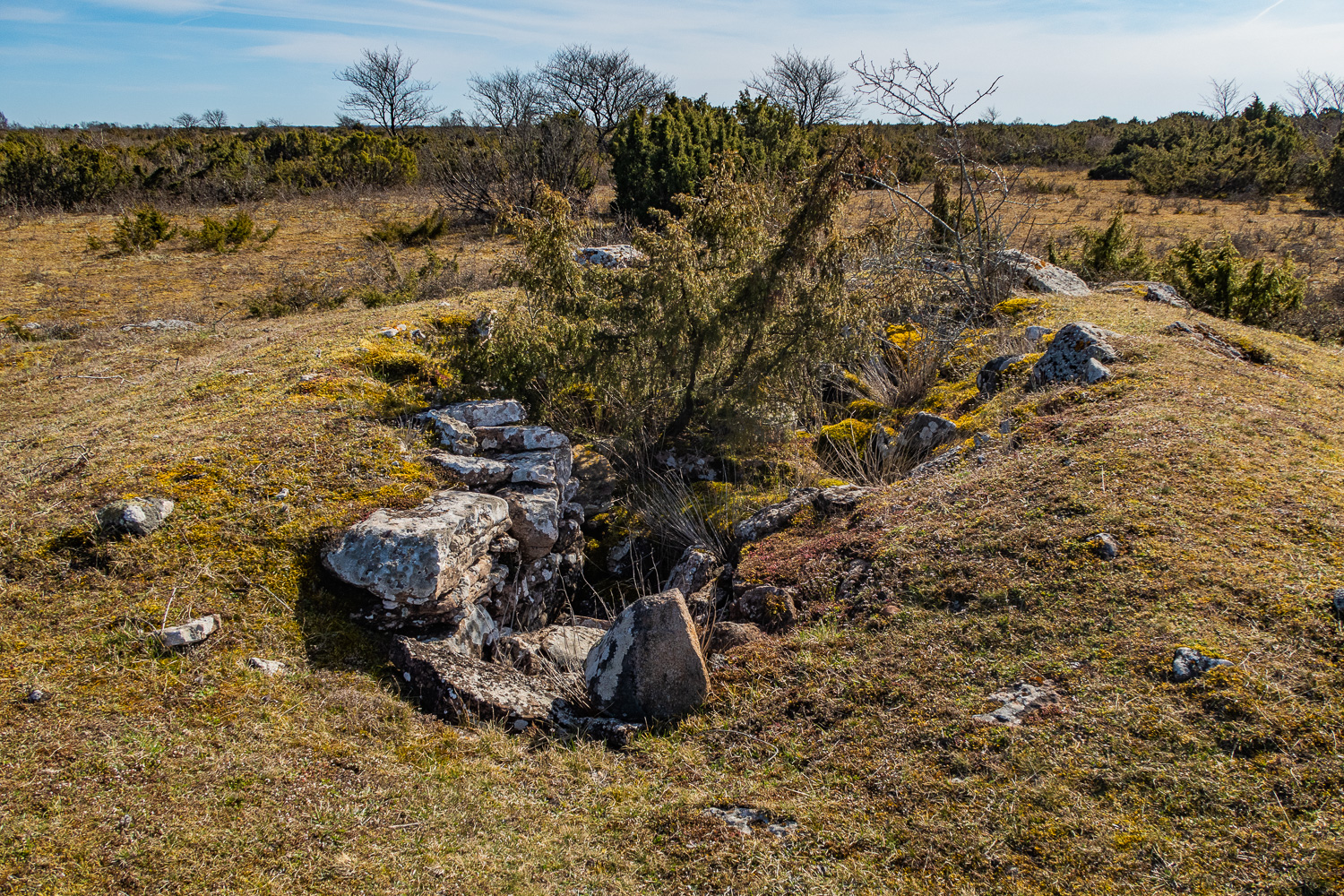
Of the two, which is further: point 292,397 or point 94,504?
point 292,397

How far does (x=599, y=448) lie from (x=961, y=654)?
144 inches

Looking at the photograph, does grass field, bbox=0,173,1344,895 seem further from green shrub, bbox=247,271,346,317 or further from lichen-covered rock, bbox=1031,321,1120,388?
green shrub, bbox=247,271,346,317

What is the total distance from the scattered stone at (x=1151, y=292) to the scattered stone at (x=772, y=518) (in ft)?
20.6

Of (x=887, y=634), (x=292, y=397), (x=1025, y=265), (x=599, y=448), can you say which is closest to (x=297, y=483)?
(x=292, y=397)

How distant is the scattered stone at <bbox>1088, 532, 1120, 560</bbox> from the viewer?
10.7 ft

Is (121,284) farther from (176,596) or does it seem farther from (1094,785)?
(1094,785)

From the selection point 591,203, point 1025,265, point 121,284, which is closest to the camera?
point 1025,265

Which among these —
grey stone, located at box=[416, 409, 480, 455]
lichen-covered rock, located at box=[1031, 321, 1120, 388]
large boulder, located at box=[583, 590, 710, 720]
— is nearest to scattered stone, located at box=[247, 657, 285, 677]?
large boulder, located at box=[583, 590, 710, 720]

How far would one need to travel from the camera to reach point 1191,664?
8.59 feet

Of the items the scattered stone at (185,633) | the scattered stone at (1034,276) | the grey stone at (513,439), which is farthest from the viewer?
the scattered stone at (1034,276)

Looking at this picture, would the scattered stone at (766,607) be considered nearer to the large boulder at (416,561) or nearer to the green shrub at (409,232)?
the large boulder at (416,561)

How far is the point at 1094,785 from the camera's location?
2.32m

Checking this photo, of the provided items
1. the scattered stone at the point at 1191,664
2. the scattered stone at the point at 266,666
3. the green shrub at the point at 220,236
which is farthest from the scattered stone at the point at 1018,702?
the green shrub at the point at 220,236

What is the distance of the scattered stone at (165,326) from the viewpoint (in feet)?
28.4
